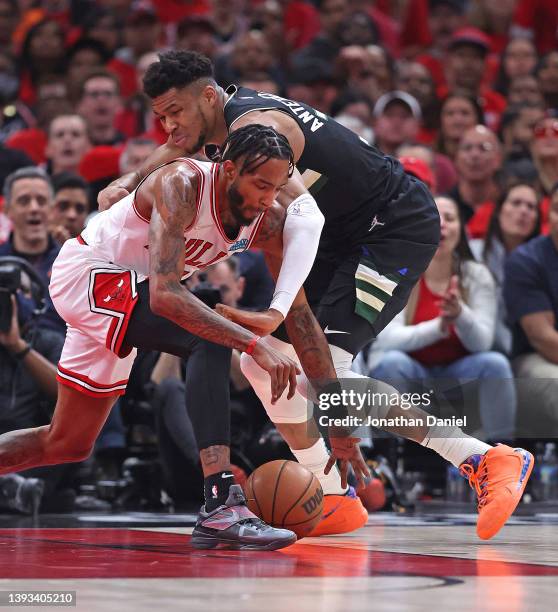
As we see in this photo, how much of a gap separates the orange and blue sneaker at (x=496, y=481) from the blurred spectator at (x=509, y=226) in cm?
330

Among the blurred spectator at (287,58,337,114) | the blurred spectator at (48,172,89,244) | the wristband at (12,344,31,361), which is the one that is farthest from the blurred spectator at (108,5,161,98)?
the wristband at (12,344,31,361)

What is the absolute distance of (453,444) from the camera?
186 inches

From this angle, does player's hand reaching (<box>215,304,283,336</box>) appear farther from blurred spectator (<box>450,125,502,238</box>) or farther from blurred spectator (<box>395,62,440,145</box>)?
blurred spectator (<box>395,62,440,145</box>)

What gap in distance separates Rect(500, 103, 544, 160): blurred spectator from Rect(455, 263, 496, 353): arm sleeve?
2.42 meters

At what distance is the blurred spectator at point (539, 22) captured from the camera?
41.3 ft

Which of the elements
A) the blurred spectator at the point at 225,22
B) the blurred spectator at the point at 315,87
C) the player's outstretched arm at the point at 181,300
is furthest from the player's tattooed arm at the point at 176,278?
the blurred spectator at the point at 225,22

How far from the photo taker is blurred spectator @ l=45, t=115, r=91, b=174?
28.8ft

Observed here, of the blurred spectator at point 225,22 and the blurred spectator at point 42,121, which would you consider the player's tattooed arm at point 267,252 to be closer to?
the blurred spectator at point 42,121

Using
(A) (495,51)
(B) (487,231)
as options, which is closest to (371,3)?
(A) (495,51)

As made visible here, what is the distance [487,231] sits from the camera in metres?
7.94

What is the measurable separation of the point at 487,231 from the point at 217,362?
14.1ft

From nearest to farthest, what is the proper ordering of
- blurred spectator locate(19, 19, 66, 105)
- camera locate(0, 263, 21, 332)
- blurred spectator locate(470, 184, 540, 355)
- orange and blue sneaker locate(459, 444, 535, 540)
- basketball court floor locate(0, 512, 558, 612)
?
basketball court floor locate(0, 512, 558, 612)
orange and blue sneaker locate(459, 444, 535, 540)
camera locate(0, 263, 21, 332)
blurred spectator locate(470, 184, 540, 355)
blurred spectator locate(19, 19, 66, 105)

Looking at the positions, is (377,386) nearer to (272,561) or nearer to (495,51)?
(272,561)

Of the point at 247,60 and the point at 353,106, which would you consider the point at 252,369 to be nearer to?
the point at 353,106
